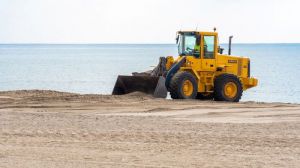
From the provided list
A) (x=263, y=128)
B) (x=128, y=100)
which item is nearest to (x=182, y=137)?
(x=263, y=128)

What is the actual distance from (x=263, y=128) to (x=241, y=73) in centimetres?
848

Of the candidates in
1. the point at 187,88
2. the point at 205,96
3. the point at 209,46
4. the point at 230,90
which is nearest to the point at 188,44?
the point at 209,46

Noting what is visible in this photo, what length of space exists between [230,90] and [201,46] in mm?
1683

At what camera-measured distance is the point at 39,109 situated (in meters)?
21.1

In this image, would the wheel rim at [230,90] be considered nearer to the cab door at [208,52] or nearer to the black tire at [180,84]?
the cab door at [208,52]

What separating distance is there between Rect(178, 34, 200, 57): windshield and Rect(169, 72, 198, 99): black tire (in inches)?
32.5

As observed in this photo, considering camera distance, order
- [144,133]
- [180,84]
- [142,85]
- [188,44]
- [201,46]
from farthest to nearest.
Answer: [142,85], [188,44], [201,46], [180,84], [144,133]

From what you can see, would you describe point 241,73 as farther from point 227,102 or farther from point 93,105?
point 93,105

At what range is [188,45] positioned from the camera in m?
24.6

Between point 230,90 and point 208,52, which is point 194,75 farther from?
point 230,90

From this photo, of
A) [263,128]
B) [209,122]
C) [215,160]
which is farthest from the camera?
[209,122]

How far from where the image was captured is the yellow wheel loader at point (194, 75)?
24.0 meters

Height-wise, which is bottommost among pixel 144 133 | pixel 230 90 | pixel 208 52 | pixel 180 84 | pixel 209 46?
pixel 230 90

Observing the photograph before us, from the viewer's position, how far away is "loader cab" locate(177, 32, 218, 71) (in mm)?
24234
